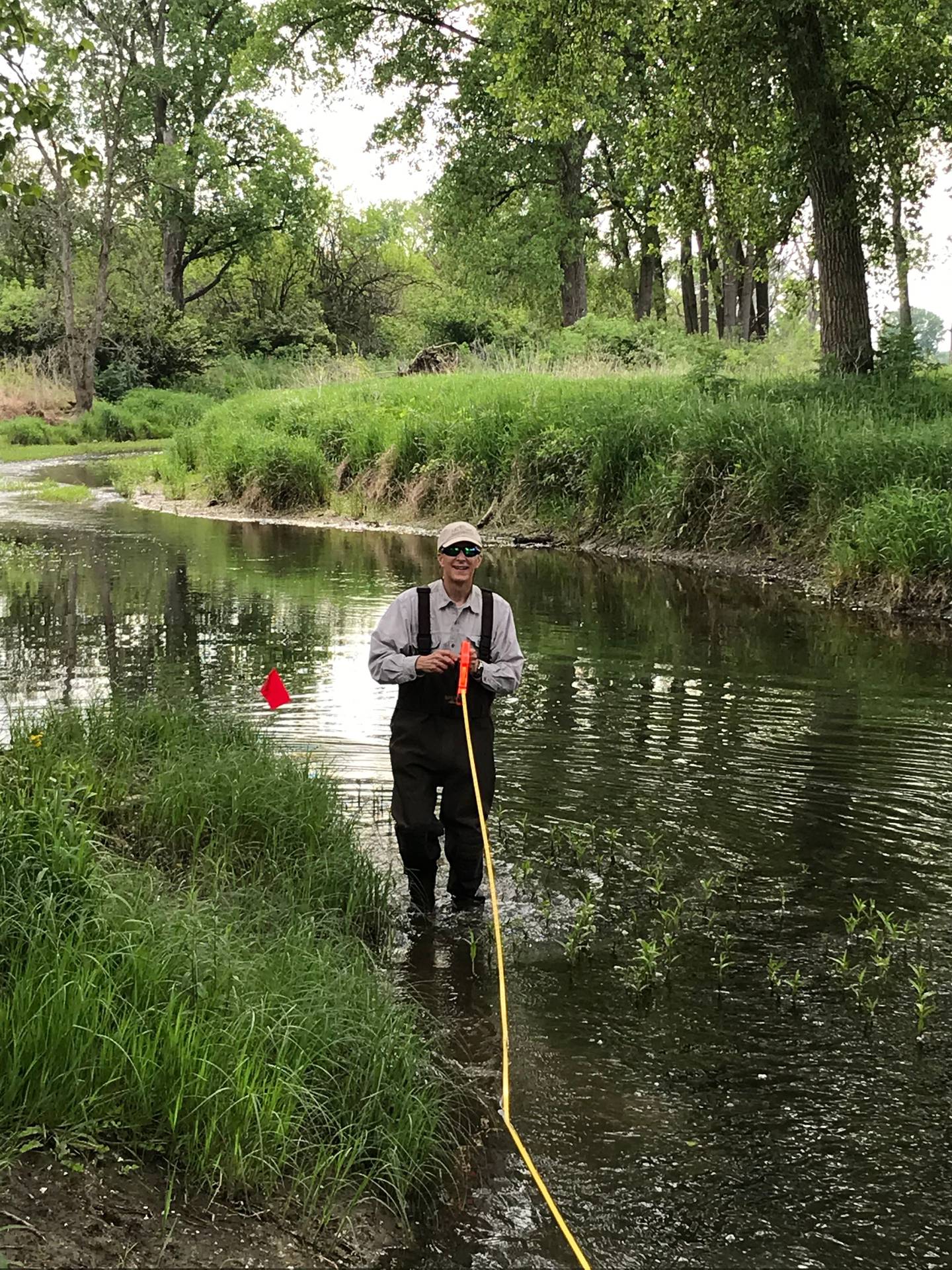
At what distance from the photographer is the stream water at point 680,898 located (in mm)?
3613

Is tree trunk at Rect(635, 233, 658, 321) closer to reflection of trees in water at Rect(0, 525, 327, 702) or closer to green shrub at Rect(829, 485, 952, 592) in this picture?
reflection of trees in water at Rect(0, 525, 327, 702)

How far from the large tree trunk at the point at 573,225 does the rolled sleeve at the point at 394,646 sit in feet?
101

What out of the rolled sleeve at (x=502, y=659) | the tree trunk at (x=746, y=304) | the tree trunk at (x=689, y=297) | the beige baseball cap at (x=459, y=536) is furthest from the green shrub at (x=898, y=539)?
the tree trunk at (x=689, y=297)

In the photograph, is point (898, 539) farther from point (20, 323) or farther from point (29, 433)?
point (20, 323)

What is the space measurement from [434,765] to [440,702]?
0.29 m

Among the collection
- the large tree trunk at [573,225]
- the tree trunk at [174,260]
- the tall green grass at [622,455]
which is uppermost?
the tree trunk at [174,260]

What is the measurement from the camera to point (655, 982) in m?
4.92

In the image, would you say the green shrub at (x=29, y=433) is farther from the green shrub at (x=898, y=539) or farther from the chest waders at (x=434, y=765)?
the chest waders at (x=434, y=765)

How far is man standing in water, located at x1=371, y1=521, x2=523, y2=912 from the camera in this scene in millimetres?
5578

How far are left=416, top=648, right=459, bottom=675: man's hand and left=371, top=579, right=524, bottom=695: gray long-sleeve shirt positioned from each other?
4.6 inches

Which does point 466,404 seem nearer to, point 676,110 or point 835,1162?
point 676,110

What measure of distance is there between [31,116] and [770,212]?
54.5 feet

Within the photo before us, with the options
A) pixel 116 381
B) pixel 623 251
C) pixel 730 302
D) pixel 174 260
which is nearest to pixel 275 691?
pixel 730 302

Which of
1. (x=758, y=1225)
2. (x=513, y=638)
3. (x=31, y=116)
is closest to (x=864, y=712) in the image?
(x=513, y=638)
